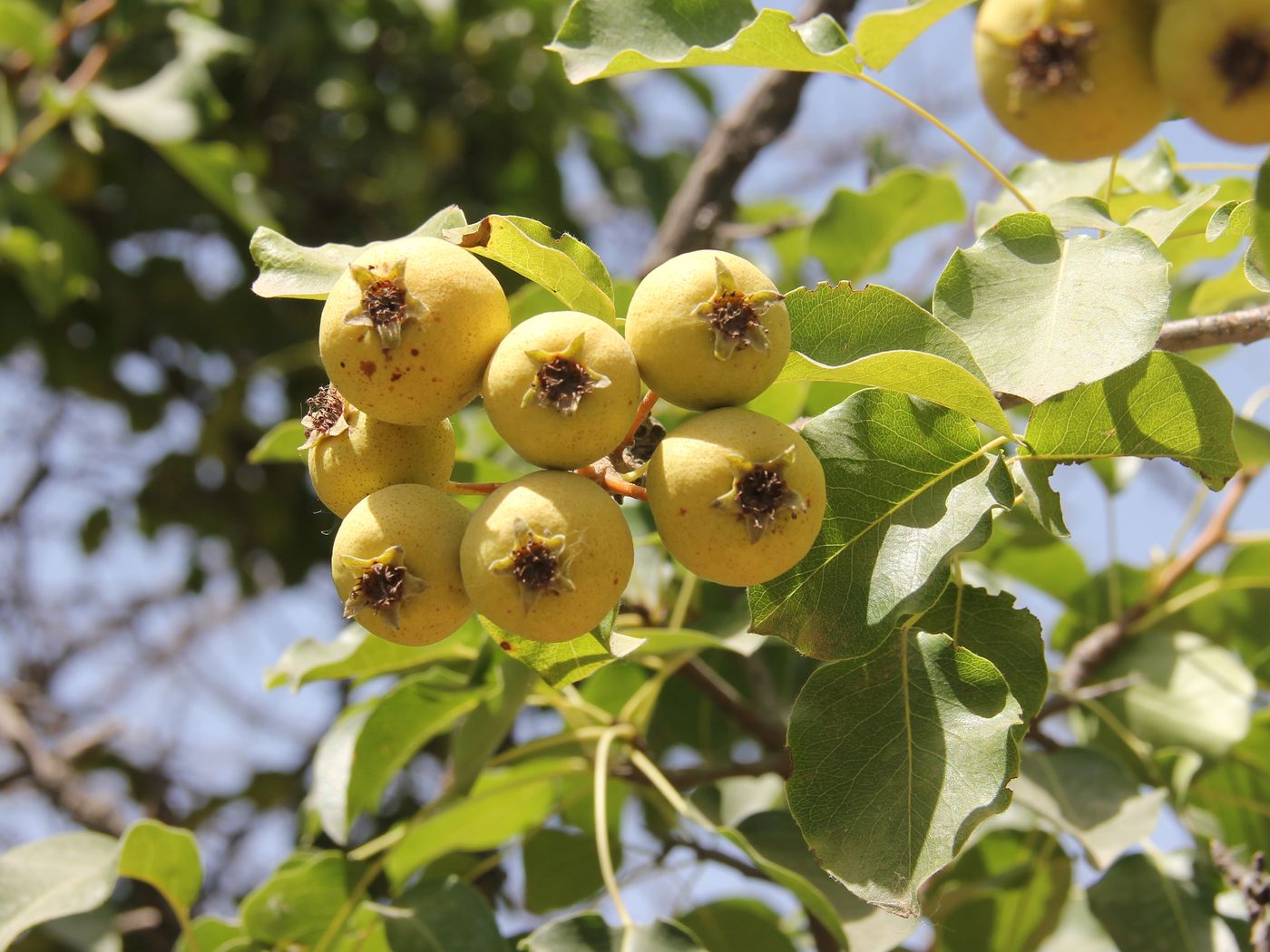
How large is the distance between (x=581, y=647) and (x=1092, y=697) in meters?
0.93

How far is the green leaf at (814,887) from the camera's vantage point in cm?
122

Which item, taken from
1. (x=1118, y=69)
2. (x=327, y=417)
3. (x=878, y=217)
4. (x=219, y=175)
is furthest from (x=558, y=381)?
(x=219, y=175)

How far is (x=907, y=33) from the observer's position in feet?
3.61

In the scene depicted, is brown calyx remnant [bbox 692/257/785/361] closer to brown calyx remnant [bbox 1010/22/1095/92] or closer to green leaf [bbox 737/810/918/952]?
brown calyx remnant [bbox 1010/22/1095/92]

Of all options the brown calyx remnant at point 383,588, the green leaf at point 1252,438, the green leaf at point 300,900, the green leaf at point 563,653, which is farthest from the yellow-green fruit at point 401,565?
the green leaf at point 1252,438

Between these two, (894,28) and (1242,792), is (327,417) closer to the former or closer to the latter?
(894,28)

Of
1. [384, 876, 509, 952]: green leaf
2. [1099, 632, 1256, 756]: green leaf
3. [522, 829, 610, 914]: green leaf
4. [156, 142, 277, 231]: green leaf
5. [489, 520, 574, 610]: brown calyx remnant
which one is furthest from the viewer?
[156, 142, 277, 231]: green leaf

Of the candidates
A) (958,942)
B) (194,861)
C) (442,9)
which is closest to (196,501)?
(442,9)

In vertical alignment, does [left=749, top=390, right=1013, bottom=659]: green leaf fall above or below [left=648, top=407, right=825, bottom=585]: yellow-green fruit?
below

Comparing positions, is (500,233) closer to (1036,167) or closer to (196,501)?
(1036,167)

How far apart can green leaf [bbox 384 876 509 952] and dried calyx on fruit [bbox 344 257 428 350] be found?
759 millimetres

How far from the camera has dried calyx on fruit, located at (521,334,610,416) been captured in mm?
883

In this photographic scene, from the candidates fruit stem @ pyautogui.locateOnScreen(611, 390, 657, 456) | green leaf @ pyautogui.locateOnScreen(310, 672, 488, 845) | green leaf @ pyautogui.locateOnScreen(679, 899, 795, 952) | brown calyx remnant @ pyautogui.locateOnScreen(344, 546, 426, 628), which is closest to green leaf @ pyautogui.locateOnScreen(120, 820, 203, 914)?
green leaf @ pyautogui.locateOnScreen(310, 672, 488, 845)

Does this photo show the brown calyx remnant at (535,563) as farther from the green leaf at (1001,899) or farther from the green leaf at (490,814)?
the green leaf at (1001,899)
